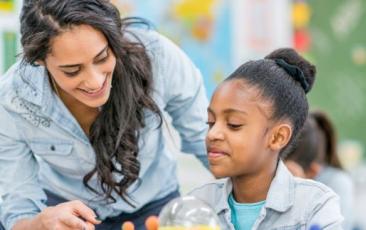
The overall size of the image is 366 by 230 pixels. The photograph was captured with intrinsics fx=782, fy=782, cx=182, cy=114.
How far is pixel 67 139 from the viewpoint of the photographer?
1517mm

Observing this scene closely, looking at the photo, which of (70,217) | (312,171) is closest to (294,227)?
(70,217)

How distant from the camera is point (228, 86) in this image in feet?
4.24

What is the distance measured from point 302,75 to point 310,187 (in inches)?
7.8

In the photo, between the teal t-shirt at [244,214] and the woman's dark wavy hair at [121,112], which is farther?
the woman's dark wavy hair at [121,112]

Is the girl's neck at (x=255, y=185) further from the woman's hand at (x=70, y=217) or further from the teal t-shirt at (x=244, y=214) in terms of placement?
the woman's hand at (x=70, y=217)

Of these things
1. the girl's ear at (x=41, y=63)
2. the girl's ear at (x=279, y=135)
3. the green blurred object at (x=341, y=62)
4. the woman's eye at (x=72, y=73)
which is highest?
the woman's eye at (x=72, y=73)

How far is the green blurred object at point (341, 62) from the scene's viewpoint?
3383 millimetres

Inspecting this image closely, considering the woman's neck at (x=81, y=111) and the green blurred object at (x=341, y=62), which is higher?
the woman's neck at (x=81, y=111)

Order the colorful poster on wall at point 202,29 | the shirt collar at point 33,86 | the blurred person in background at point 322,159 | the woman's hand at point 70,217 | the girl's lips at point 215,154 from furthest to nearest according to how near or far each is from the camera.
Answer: the colorful poster on wall at point 202,29 < the blurred person in background at point 322,159 < the shirt collar at point 33,86 < the girl's lips at point 215,154 < the woman's hand at point 70,217

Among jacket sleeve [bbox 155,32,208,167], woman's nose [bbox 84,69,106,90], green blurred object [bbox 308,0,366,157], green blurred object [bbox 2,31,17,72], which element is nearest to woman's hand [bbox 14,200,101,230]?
woman's nose [bbox 84,69,106,90]

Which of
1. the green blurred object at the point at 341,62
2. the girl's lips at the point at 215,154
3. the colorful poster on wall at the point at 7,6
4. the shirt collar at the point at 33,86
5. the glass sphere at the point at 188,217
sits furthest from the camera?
the green blurred object at the point at 341,62

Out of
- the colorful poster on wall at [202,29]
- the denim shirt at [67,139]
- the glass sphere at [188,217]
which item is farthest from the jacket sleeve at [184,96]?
the colorful poster on wall at [202,29]

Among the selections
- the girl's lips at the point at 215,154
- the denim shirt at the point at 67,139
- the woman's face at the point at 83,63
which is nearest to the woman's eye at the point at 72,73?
the woman's face at the point at 83,63

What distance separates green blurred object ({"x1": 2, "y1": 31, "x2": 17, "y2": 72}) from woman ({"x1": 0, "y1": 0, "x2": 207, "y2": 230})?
90 cm
